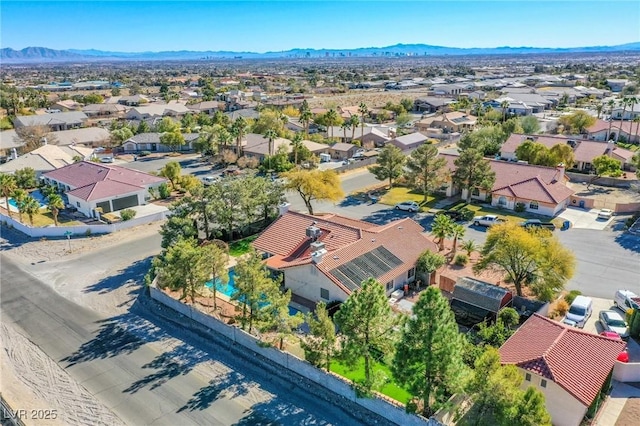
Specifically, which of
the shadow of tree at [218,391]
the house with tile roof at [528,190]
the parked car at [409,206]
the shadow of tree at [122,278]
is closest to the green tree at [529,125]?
the house with tile roof at [528,190]

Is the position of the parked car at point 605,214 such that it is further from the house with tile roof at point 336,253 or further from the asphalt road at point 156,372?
the asphalt road at point 156,372

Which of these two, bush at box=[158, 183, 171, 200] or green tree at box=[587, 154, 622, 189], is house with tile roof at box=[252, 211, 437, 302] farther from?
green tree at box=[587, 154, 622, 189]

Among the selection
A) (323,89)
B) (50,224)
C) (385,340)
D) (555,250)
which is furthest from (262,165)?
(323,89)

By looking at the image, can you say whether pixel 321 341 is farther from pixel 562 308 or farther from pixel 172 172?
pixel 172 172

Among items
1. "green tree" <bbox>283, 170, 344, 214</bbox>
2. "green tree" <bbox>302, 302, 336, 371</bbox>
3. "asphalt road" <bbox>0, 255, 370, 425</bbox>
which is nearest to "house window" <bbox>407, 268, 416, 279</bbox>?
"green tree" <bbox>302, 302, 336, 371</bbox>

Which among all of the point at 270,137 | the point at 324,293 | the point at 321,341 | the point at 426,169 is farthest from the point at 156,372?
the point at 270,137
